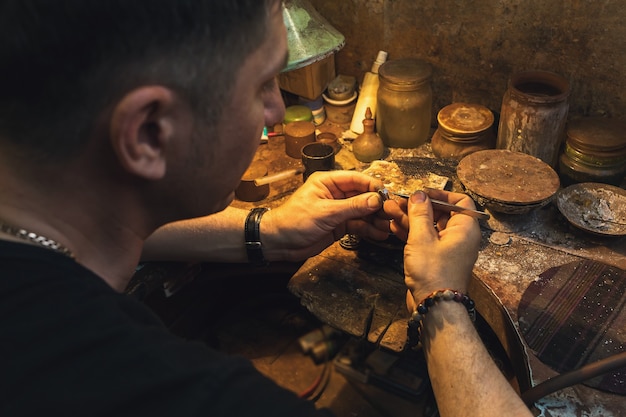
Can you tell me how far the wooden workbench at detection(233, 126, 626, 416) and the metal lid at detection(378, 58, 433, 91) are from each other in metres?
0.70

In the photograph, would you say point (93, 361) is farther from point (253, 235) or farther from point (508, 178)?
point (508, 178)

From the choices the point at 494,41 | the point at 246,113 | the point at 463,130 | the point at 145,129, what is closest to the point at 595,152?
the point at 463,130

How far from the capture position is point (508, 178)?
6.47ft

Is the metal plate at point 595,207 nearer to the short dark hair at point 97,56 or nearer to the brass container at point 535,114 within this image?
the brass container at point 535,114

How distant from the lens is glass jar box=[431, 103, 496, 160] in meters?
2.22

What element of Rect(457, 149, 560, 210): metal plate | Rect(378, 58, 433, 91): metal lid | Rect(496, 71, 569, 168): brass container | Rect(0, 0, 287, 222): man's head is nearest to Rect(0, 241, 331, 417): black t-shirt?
Rect(0, 0, 287, 222): man's head

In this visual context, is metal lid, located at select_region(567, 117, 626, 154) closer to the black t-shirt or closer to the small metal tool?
the small metal tool

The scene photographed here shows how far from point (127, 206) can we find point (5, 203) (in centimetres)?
20

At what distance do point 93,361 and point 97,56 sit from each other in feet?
1.50

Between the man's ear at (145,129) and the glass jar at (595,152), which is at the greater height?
the man's ear at (145,129)

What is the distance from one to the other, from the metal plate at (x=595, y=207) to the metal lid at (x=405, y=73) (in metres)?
0.78

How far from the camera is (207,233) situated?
189 centimetres

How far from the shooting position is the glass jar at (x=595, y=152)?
1.97 m

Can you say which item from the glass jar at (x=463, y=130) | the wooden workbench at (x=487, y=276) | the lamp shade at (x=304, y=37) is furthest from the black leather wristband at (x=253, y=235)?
the glass jar at (x=463, y=130)
